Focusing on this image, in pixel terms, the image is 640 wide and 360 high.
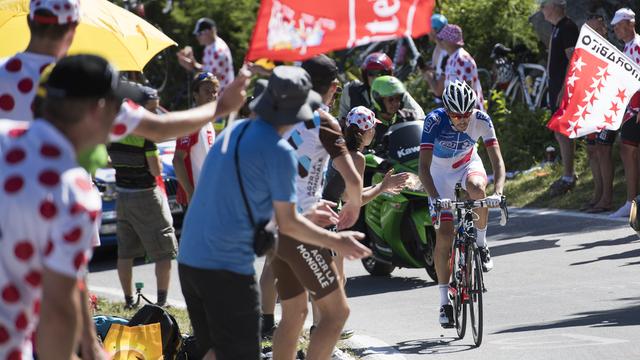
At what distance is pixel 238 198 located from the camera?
19.0ft

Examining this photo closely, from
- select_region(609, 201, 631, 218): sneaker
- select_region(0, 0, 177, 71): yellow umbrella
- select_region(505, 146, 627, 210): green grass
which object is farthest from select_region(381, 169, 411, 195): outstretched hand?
select_region(505, 146, 627, 210): green grass

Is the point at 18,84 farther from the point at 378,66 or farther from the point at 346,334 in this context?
the point at 378,66

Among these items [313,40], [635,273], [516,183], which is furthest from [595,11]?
[313,40]

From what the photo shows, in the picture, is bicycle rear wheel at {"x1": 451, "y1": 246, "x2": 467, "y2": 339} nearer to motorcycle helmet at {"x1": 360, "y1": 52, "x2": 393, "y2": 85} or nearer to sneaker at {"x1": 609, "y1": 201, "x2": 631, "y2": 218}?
motorcycle helmet at {"x1": 360, "y1": 52, "x2": 393, "y2": 85}

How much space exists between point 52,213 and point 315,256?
3131mm

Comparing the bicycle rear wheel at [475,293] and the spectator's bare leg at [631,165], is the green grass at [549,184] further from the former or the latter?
the bicycle rear wheel at [475,293]

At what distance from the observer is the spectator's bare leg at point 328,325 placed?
7090 mm

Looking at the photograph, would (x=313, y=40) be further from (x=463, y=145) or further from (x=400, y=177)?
(x=463, y=145)

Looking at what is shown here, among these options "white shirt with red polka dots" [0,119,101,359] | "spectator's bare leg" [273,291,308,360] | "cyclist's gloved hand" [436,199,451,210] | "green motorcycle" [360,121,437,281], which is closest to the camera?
"white shirt with red polka dots" [0,119,101,359]

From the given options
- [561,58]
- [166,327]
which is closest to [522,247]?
[561,58]

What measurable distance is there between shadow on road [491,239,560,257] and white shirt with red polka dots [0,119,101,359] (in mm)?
9824

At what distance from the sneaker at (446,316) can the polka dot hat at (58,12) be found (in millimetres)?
4732

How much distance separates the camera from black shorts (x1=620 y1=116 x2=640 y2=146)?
14.8m

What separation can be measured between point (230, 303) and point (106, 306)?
606 cm
